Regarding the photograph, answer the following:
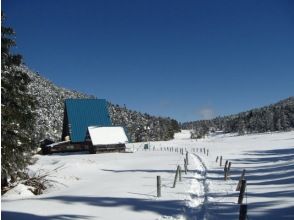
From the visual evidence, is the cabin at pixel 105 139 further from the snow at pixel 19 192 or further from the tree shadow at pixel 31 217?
the tree shadow at pixel 31 217

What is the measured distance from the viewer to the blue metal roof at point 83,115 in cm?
7050

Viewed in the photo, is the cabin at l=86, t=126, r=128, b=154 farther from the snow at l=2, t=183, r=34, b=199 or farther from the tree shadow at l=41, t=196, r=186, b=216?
the tree shadow at l=41, t=196, r=186, b=216

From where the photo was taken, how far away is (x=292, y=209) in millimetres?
13750

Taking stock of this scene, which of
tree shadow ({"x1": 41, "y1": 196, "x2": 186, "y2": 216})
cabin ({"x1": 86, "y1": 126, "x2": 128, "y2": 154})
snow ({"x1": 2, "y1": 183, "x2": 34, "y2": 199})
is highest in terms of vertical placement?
cabin ({"x1": 86, "y1": 126, "x2": 128, "y2": 154})

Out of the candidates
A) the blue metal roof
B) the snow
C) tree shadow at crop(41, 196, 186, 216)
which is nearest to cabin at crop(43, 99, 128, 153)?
the blue metal roof

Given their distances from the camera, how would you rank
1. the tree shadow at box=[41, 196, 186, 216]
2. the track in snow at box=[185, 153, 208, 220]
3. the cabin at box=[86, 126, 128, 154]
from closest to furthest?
the track in snow at box=[185, 153, 208, 220] < the tree shadow at box=[41, 196, 186, 216] < the cabin at box=[86, 126, 128, 154]

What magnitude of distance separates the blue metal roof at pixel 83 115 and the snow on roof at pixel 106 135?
3.43 meters

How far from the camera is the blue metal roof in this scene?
70.5m

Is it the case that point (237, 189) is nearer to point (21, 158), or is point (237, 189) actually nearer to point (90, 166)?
point (21, 158)

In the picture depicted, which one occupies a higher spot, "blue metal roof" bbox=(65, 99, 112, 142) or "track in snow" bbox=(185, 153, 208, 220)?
"blue metal roof" bbox=(65, 99, 112, 142)

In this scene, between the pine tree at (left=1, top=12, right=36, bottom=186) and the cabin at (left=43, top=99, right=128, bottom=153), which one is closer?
the pine tree at (left=1, top=12, right=36, bottom=186)

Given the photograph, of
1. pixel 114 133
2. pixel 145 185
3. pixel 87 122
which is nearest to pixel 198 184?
pixel 145 185

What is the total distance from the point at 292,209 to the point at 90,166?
2869 cm

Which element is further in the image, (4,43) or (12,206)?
(4,43)
